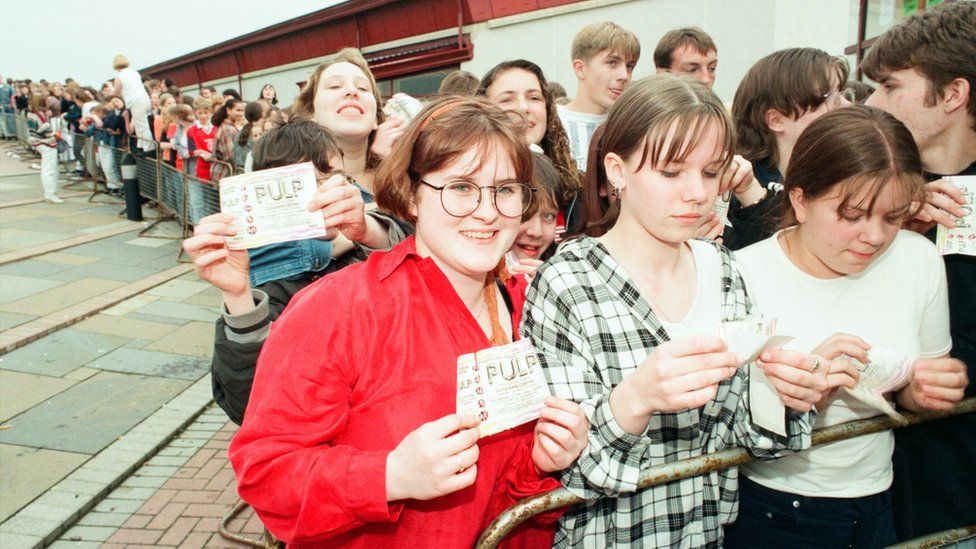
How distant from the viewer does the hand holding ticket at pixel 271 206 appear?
194 centimetres

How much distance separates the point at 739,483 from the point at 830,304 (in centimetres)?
67

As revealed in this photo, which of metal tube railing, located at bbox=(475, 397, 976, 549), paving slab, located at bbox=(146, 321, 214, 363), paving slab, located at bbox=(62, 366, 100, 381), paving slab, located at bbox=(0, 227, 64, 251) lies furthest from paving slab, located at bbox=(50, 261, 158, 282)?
metal tube railing, located at bbox=(475, 397, 976, 549)

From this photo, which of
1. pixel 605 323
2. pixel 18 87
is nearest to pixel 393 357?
pixel 605 323

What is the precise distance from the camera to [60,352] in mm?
6191

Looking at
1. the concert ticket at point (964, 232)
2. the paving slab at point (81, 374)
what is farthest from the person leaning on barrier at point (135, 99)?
the concert ticket at point (964, 232)

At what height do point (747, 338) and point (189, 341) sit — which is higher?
point (747, 338)

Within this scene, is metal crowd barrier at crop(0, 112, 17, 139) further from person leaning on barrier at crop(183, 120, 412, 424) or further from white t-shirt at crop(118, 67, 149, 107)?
person leaning on barrier at crop(183, 120, 412, 424)

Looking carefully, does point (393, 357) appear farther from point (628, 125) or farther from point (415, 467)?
point (628, 125)

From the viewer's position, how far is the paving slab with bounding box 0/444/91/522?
3.87 m

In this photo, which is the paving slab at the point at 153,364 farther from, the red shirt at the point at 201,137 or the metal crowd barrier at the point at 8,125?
the metal crowd barrier at the point at 8,125

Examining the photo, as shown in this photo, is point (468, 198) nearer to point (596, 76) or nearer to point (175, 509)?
point (596, 76)

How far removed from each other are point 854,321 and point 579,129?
8.35ft

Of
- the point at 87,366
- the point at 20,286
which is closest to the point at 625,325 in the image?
the point at 87,366

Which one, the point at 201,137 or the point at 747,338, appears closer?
the point at 747,338
